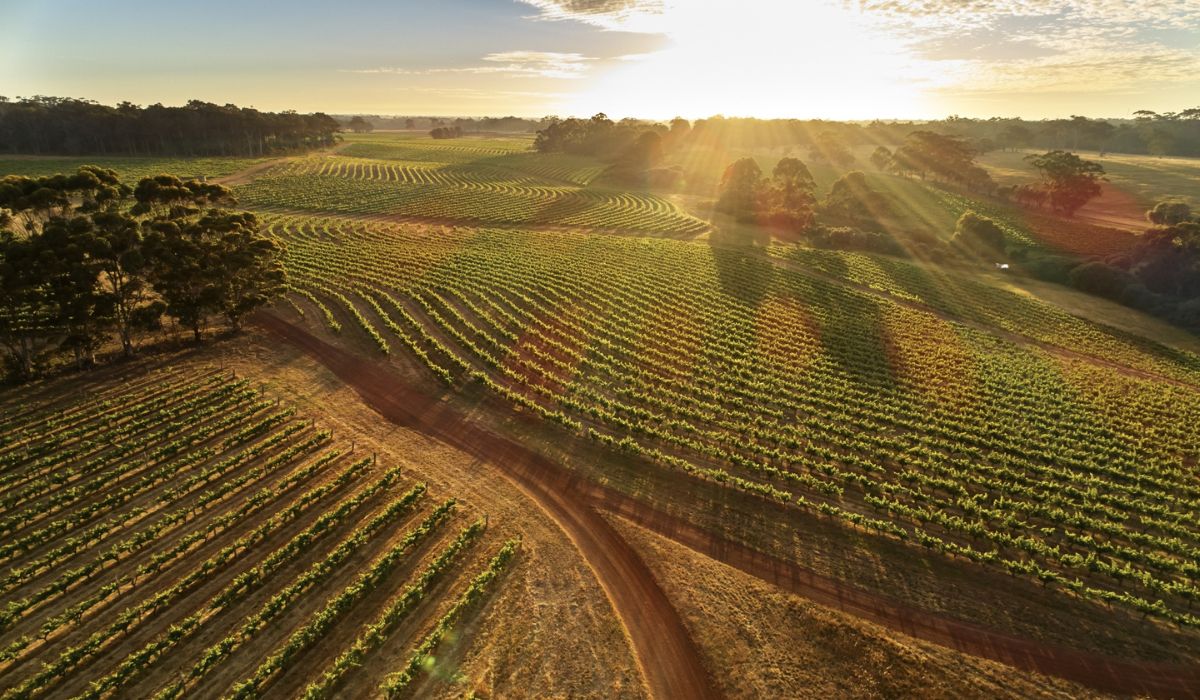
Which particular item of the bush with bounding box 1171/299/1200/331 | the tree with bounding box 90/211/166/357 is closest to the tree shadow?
the bush with bounding box 1171/299/1200/331

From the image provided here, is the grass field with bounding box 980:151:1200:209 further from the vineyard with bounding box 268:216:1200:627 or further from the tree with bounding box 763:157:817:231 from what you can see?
the vineyard with bounding box 268:216:1200:627

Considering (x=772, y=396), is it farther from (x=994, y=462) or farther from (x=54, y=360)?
(x=54, y=360)

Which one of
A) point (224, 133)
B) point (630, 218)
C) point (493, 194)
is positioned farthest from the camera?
point (224, 133)

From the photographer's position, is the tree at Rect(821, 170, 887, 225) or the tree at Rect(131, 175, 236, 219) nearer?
the tree at Rect(131, 175, 236, 219)

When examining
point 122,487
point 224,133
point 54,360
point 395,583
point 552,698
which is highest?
point 224,133

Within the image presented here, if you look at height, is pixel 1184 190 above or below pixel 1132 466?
above

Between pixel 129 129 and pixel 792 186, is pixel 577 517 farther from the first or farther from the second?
pixel 129 129

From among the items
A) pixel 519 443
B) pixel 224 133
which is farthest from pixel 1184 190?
pixel 224 133

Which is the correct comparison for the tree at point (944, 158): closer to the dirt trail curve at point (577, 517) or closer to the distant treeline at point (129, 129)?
the dirt trail curve at point (577, 517)
